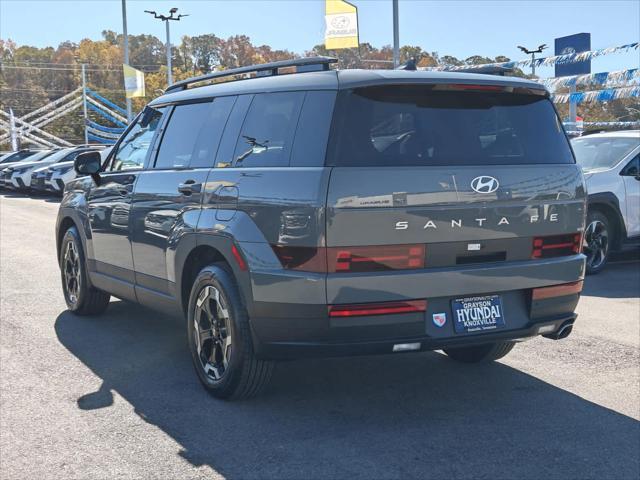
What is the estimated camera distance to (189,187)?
5.32 m

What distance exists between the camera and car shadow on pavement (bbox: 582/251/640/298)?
8953mm

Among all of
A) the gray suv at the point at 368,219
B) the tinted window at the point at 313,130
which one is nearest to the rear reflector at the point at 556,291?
the gray suv at the point at 368,219

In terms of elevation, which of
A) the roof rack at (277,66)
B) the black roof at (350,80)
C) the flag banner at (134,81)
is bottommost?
the black roof at (350,80)

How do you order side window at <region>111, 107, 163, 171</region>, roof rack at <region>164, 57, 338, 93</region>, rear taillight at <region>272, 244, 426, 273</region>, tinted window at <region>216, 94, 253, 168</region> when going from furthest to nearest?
side window at <region>111, 107, 163, 171</region>, tinted window at <region>216, 94, 253, 168</region>, roof rack at <region>164, 57, 338, 93</region>, rear taillight at <region>272, 244, 426, 273</region>

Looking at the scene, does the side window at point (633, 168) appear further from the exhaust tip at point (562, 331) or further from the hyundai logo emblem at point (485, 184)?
the hyundai logo emblem at point (485, 184)

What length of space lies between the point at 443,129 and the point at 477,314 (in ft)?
3.45

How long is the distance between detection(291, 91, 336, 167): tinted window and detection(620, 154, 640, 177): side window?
23.0 ft

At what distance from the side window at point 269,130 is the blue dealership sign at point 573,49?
1305cm

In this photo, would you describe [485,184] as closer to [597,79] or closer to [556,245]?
[556,245]

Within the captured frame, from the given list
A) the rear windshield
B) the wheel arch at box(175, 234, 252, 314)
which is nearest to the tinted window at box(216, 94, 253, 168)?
the wheel arch at box(175, 234, 252, 314)

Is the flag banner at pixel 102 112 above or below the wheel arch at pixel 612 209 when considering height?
above

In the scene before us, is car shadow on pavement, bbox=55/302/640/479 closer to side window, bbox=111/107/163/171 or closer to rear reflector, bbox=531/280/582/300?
rear reflector, bbox=531/280/582/300

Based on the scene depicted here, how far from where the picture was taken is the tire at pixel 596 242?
10.2m

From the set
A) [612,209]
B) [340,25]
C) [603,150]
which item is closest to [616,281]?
[612,209]
